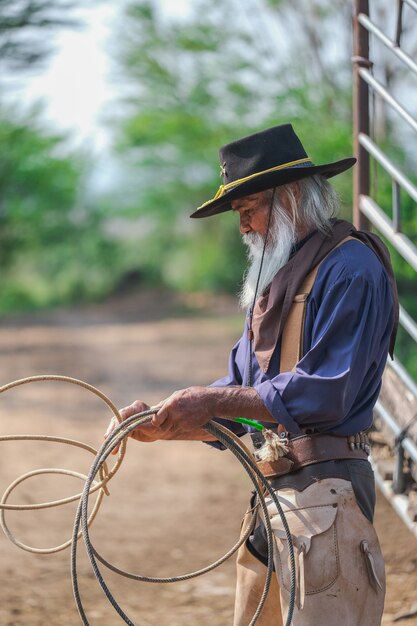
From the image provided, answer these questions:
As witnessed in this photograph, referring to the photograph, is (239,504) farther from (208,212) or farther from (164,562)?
(208,212)

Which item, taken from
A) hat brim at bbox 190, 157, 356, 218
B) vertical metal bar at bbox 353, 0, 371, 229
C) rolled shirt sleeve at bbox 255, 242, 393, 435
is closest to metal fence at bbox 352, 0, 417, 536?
vertical metal bar at bbox 353, 0, 371, 229

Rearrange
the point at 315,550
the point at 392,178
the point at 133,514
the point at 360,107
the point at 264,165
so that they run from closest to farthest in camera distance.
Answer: the point at 315,550 → the point at 264,165 → the point at 392,178 → the point at 360,107 → the point at 133,514

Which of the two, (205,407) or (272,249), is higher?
(272,249)

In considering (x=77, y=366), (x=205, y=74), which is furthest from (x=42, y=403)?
(x=205, y=74)

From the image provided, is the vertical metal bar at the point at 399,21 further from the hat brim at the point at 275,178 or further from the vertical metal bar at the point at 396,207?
the hat brim at the point at 275,178

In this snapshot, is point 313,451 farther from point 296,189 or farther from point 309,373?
point 296,189

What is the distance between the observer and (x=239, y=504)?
21.0 feet

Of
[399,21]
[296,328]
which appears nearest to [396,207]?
[399,21]

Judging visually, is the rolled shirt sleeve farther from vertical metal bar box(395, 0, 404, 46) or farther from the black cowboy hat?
vertical metal bar box(395, 0, 404, 46)

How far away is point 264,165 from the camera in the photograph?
280cm

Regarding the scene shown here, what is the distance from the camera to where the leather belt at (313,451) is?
270 cm

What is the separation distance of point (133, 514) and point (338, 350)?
4.01 metres

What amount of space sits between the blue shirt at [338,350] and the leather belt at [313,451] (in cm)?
3

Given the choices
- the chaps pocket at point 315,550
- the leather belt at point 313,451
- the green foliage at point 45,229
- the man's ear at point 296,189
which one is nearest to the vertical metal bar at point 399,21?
the man's ear at point 296,189
